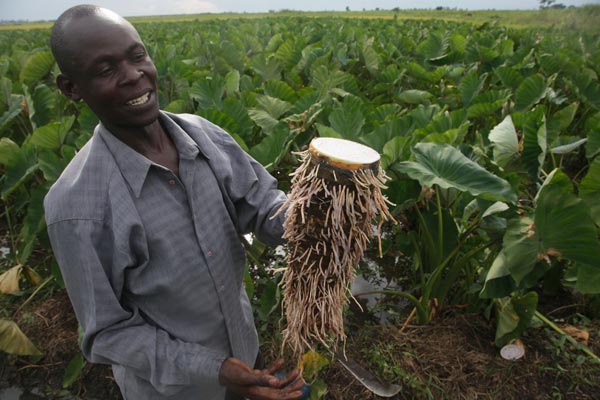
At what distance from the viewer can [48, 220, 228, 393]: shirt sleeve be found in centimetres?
88

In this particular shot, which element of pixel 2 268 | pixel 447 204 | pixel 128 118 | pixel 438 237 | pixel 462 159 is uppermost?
pixel 128 118

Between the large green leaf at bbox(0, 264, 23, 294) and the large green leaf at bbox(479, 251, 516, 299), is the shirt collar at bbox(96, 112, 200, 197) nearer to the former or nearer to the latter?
the large green leaf at bbox(479, 251, 516, 299)

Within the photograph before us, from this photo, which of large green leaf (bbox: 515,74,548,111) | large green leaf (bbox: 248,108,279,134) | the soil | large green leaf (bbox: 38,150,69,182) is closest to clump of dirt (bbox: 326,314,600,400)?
the soil

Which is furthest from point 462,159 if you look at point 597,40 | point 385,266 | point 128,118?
point 597,40

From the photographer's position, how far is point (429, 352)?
2055 millimetres

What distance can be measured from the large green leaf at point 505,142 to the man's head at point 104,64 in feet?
5.65

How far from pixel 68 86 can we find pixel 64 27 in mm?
129

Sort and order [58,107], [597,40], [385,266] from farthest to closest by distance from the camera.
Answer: [597,40], [58,107], [385,266]

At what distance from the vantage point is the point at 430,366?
198 cm

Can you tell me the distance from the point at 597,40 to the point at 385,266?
6515mm

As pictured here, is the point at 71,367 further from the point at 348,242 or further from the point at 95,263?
the point at 348,242

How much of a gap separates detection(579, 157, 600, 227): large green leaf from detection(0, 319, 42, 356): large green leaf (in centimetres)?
249

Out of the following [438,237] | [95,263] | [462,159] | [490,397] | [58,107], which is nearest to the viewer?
[95,263]

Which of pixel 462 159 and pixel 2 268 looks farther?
pixel 2 268
